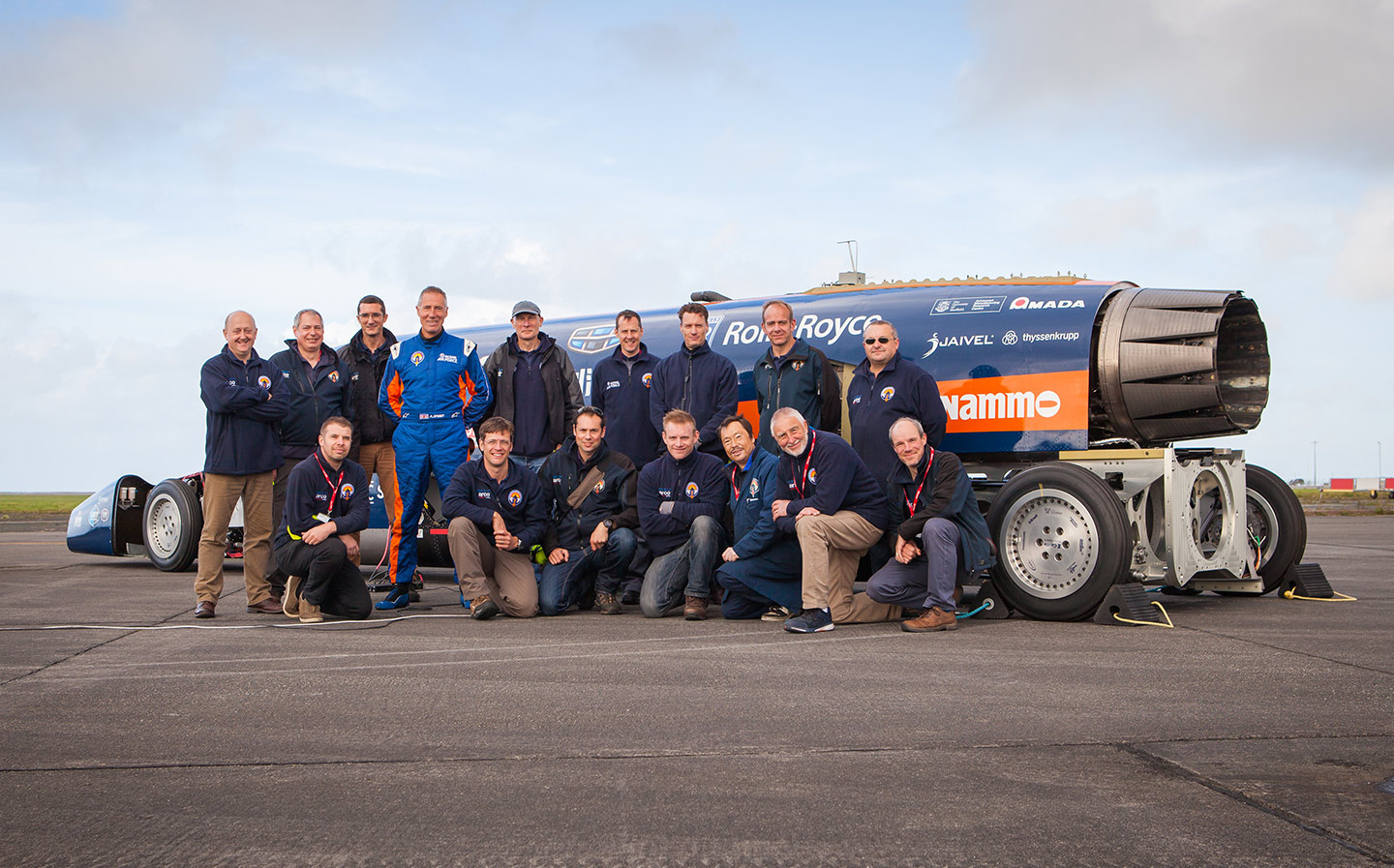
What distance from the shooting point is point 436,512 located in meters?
9.84

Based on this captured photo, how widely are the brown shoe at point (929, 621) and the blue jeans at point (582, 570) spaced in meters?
2.18

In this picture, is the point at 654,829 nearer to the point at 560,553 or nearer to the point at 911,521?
the point at 911,521

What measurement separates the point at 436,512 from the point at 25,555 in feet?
25.4

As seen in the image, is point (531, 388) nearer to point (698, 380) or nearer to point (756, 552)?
point (698, 380)

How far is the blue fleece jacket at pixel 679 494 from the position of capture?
8.02 m

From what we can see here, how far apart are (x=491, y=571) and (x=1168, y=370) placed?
502 cm

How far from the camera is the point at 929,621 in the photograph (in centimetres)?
706

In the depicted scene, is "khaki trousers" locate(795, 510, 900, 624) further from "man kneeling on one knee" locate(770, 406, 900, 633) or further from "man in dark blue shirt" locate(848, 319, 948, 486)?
"man in dark blue shirt" locate(848, 319, 948, 486)

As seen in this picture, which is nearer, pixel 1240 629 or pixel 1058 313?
pixel 1240 629

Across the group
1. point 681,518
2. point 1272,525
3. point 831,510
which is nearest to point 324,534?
point 681,518

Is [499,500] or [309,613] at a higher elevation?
[499,500]

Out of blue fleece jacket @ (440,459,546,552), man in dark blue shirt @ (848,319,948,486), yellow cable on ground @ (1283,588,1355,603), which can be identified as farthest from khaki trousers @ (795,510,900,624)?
yellow cable on ground @ (1283,588,1355,603)

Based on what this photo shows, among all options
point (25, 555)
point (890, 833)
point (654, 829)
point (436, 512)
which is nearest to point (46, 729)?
point (654, 829)

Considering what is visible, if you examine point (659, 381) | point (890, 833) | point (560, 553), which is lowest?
point (890, 833)
